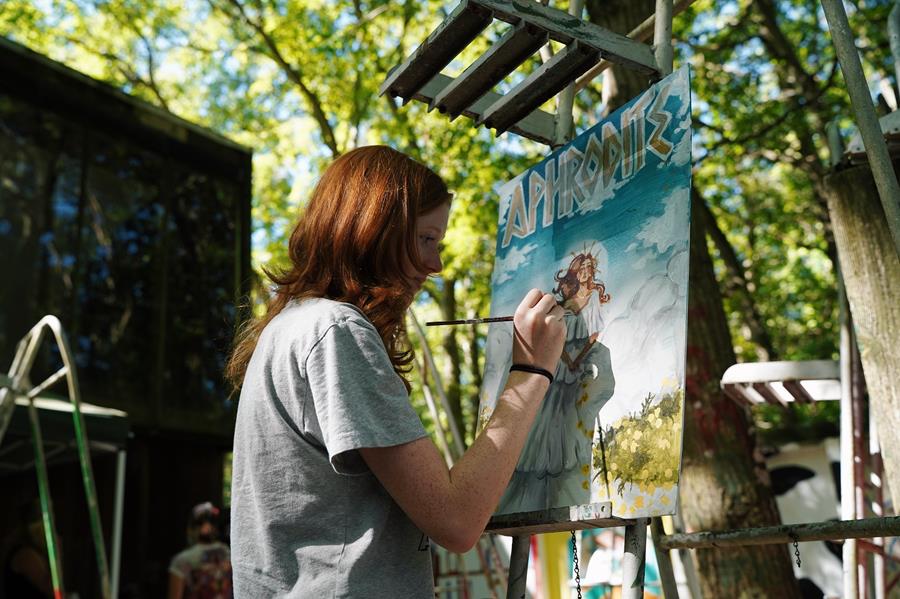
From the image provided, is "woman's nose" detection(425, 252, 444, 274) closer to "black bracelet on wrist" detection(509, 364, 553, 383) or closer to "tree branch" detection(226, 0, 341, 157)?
"black bracelet on wrist" detection(509, 364, 553, 383)

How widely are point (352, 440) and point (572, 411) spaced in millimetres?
778

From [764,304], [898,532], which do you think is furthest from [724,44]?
[898,532]

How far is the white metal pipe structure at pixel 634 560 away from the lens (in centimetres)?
163

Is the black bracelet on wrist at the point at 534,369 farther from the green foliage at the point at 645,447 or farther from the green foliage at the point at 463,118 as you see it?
the green foliage at the point at 463,118

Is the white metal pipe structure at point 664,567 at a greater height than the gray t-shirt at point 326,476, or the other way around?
the gray t-shirt at point 326,476

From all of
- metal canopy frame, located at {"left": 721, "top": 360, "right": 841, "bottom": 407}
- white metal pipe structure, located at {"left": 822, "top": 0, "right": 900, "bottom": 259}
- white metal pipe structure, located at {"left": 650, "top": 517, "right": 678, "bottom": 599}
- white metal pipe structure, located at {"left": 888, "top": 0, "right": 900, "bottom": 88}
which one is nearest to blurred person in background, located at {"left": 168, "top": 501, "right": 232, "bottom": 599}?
metal canopy frame, located at {"left": 721, "top": 360, "right": 841, "bottom": 407}

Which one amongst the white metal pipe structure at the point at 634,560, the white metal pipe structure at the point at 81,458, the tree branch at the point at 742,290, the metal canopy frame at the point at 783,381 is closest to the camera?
the white metal pipe structure at the point at 634,560

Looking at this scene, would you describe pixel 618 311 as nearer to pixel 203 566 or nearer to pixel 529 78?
pixel 529 78

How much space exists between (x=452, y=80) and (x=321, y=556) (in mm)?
1291

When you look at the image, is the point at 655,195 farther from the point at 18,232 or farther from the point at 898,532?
the point at 18,232

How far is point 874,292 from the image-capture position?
2.35m

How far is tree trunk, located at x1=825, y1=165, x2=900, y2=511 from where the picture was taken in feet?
7.61

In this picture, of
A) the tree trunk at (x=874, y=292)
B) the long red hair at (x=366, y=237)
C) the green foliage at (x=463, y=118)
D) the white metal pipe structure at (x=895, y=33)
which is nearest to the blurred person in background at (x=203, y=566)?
the green foliage at (x=463, y=118)

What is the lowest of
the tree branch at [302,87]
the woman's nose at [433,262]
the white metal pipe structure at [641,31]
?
the woman's nose at [433,262]
